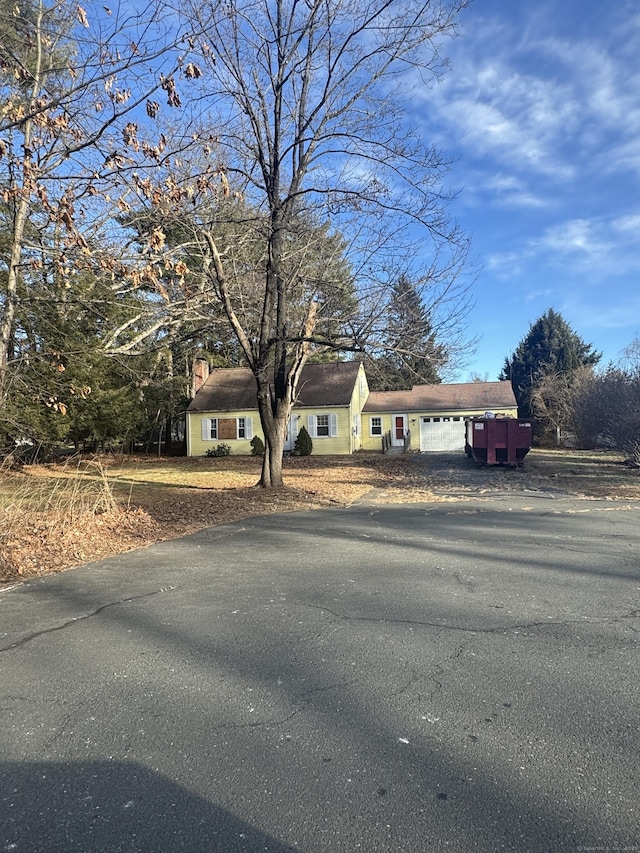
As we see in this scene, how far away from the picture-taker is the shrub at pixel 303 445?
2970 cm

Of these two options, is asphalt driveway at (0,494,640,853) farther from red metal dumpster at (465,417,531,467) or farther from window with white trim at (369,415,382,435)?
window with white trim at (369,415,382,435)

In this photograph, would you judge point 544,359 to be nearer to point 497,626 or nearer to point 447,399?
point 447,399

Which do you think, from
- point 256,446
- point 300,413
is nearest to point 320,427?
point 300,413

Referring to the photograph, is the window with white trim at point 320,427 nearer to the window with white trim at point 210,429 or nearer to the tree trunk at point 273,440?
the window with white trim at point 210,429

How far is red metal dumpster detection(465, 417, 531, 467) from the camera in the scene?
20.4m

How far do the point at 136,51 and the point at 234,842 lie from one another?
7.07 metres

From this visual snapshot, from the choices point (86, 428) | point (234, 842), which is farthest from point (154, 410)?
point (234, 842)

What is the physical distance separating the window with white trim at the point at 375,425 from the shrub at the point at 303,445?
521 centimetres

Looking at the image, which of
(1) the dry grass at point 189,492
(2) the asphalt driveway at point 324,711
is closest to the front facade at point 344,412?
(1) the dry grass at point 189,492

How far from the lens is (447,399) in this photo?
33.9 metres

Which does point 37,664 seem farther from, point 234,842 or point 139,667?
point 234,842

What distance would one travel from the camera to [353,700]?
3.30 meters

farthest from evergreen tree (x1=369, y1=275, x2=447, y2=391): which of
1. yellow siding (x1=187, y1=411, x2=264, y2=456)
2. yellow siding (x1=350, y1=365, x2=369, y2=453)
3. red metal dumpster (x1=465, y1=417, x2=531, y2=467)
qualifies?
yellow siding (x1=187, y1=411, x2=264, y2=456)

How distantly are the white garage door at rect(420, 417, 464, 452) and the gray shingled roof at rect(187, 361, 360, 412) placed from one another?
5234 mm
